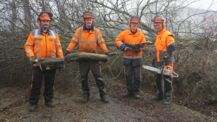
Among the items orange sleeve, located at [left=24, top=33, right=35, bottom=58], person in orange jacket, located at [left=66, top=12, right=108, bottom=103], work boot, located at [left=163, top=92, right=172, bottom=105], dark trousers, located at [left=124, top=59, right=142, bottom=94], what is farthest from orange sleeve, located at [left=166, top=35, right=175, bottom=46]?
orange sleeve, located at [left=24, top=33, right=35, bottom=58]

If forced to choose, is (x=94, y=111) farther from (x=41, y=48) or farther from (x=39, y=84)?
(x=41, y=48)

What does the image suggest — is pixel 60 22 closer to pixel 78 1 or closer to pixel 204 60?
pixel 78 1

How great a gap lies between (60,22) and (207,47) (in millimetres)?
4240

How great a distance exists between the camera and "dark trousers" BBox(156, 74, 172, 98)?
569 centimetres

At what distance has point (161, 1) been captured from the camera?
25.9 feet

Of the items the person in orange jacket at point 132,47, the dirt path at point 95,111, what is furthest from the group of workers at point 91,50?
the dirt path at point 95,111

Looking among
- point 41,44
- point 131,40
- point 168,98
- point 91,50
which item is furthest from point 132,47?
point 41,44

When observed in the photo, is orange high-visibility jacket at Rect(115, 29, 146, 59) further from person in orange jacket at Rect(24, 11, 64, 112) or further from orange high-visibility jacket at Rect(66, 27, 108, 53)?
person in orange jacket at Rect(24, 11, 64, 112)

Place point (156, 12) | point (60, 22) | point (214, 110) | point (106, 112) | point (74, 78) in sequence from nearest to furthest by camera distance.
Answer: point (106, 112) < point (214, 110) < point (74, 78) < point (60, 22) < point (156, 12)

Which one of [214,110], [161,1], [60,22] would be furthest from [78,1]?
[214,110]

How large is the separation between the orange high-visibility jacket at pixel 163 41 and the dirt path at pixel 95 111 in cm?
115

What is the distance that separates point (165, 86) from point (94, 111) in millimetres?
1715

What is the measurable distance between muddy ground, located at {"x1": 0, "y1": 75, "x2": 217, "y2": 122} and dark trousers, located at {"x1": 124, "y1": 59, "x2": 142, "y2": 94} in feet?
1.10

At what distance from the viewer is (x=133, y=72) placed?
5980 millimetres
